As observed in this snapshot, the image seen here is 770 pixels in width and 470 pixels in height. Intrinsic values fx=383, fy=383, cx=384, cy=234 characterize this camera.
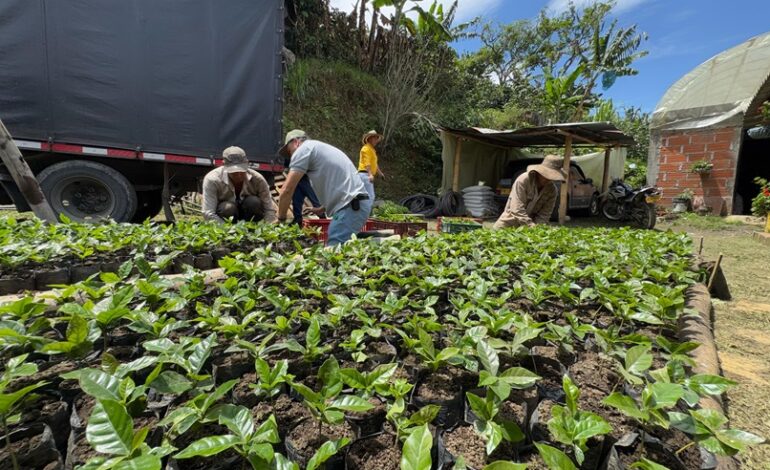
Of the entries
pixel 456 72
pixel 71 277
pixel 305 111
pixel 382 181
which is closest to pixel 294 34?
pixel 305 111

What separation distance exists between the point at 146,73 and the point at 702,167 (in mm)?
12290

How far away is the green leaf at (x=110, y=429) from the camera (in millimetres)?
768

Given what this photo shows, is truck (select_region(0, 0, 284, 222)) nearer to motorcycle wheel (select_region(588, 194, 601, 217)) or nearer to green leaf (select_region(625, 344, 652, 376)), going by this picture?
Result: green leaf (select_region(625, 344, 652, 376))

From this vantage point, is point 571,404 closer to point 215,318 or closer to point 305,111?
point 215,318

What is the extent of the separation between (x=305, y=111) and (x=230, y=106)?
21.8 feet

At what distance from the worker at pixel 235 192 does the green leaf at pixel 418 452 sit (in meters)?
3.62

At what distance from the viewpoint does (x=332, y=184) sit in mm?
3908

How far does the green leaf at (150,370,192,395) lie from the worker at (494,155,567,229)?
4701 millimetres

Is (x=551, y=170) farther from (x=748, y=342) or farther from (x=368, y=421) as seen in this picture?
(x=368, y=421)

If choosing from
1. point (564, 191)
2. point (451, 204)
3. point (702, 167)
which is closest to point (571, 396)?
point (564, 191)

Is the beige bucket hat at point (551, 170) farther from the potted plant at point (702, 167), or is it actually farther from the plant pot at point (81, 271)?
the potted plant at point (702, 167)

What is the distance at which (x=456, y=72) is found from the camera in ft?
53.9

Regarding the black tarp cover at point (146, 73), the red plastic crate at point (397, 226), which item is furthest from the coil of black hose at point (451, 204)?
the black tarp cover at point (146, 73)

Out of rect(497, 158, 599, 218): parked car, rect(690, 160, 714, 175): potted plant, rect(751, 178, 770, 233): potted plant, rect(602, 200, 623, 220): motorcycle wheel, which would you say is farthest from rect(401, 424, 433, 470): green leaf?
rect(690, 160, 714, 175): potted plant
